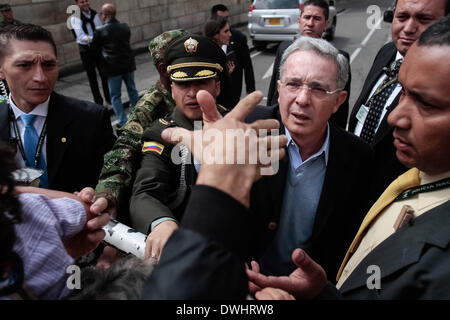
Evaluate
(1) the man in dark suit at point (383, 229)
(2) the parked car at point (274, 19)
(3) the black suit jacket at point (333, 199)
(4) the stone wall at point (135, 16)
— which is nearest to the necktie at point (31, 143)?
(3) the black suit jacket at point (333, 199)

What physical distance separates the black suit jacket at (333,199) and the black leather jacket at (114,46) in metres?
Result: 4.89

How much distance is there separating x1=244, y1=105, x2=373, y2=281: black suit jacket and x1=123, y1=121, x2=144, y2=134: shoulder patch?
704 mm

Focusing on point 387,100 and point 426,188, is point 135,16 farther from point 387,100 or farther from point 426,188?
point 426,188

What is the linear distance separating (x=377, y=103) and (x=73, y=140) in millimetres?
2117

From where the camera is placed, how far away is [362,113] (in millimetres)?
2562

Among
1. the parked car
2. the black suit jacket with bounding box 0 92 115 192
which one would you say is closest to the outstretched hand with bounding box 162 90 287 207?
the black suit jacket with bounding box 0 92 115 192

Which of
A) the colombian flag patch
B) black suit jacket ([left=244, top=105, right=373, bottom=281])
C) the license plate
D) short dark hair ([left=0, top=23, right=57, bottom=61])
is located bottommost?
black suit jacket ([left=244, top=105, right=373, bottom=281])

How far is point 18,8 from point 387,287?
911 cm

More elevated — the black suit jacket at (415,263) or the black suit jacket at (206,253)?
the black suit jacket at (206,253)

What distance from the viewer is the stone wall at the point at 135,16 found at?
7955 mm

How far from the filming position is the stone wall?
795cm

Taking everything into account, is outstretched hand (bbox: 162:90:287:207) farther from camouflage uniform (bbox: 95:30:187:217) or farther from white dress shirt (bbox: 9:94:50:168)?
white dress shirt (bbox: 9:94:50:168)

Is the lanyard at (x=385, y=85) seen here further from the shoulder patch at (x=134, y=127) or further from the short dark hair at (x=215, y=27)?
the short dark hair at (x=215, y=27)

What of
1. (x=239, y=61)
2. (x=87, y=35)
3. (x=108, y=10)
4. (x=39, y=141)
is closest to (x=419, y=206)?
(x=39, y=141)
